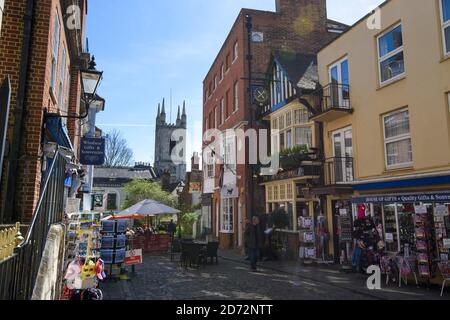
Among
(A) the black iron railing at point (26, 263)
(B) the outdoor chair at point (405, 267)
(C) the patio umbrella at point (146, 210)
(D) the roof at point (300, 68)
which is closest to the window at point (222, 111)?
(D) the roof at point (300, 68)

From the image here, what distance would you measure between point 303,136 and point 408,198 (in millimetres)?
7982

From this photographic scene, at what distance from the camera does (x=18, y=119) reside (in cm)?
709

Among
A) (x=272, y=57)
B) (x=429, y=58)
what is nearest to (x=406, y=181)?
(x=429, y=58)

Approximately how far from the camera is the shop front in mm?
9438

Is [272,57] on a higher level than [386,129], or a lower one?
higher

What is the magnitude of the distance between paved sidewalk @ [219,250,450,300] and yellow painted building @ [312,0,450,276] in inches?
43.4

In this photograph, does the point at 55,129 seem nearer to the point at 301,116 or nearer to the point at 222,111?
the point at 301,116

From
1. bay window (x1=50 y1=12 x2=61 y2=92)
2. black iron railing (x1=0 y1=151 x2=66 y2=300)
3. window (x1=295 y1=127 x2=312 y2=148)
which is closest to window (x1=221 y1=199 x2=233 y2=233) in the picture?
window (x1=295 y1=127 x2=312 y2=148)

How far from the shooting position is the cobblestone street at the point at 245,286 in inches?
347

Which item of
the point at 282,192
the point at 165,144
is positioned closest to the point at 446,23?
the point at 282,192

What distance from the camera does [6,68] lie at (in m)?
7.30

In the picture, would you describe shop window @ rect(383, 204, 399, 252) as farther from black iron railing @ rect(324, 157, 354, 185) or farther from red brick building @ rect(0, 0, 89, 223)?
red brick building @ rect(0, 0, 89, 223)
